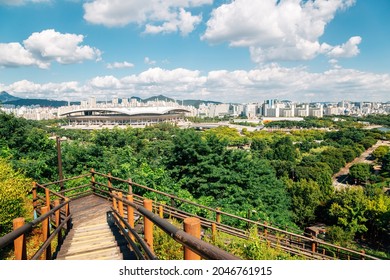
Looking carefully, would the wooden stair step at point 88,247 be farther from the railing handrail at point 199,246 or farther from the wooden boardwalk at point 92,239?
the railing handrail at point 199,246

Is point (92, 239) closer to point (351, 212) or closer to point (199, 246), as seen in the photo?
point (199, 246)

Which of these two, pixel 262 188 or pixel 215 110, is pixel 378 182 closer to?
pixel 262 188

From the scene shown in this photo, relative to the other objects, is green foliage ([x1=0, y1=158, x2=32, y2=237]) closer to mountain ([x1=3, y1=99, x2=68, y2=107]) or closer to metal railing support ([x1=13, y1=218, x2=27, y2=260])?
metal railing support ([x1=13, y1=218, x2=27, y2=260])

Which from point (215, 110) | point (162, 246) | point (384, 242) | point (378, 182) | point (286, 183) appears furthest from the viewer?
point (215, 110)

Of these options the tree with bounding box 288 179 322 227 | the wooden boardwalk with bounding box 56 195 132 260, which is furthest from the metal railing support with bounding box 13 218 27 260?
the tree with bounding box 288 179 322 227

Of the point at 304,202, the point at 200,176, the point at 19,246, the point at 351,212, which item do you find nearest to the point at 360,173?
the point at 304,202

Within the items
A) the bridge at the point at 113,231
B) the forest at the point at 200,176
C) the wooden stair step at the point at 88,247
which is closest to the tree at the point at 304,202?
the forest at the point at 200,176
